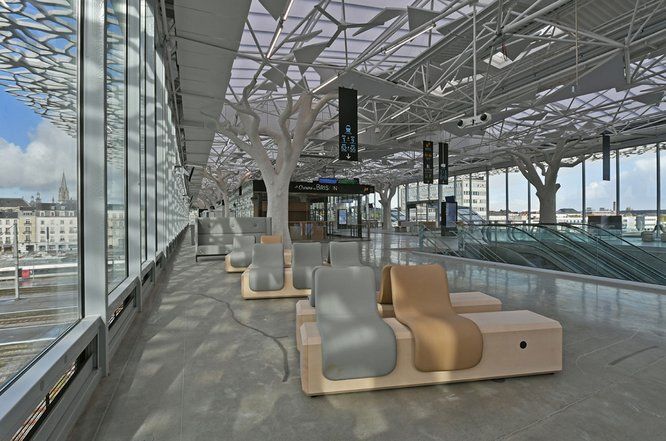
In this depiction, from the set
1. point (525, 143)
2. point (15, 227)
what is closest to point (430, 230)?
point (15, 227)

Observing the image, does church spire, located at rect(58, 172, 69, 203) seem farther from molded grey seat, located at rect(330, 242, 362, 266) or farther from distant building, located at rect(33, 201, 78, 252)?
molded grey seat, located at rect(330, 242, 362, 266)

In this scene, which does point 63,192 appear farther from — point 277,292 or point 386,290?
point 277,292

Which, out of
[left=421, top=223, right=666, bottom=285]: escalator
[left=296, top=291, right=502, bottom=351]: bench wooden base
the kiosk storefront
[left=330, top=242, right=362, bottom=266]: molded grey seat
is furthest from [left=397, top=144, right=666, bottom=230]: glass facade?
[left=296, top=291, right=502, bottom=351]: bench wooden base

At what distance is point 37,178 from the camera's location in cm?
252

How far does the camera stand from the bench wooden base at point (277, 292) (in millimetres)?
7309

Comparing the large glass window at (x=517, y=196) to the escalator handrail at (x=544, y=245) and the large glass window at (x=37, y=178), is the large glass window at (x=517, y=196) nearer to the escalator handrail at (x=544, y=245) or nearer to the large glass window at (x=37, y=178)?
the escalator handrail at (x=544, y=245)

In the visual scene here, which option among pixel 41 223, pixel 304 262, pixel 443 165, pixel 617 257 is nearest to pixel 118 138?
pixel 41 223

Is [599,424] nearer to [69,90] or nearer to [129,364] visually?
[129,364]

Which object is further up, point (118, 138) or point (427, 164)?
point (427, 164)

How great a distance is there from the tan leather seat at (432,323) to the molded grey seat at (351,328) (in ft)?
0.92

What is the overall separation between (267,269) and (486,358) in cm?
489

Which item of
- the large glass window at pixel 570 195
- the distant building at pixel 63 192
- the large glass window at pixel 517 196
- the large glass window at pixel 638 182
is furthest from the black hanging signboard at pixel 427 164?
the large glass window at pixel 517 196

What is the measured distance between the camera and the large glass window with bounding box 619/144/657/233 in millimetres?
25562

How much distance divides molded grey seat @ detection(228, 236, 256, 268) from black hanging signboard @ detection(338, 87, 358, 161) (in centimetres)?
406
